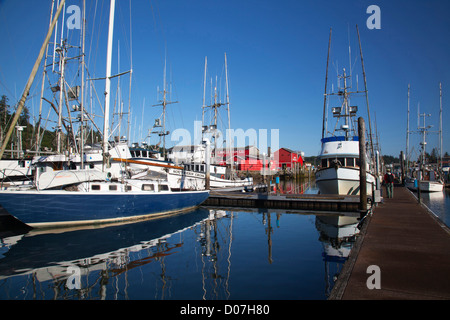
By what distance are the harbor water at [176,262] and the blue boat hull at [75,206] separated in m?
0.74

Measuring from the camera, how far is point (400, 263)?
6.68 meters

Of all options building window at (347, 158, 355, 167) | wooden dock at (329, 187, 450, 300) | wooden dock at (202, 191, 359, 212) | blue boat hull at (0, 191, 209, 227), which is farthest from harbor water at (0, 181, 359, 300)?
building window at (347, 158, 355, 167)

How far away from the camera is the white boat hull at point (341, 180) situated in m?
22.5

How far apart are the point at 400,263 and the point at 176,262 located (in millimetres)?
6668

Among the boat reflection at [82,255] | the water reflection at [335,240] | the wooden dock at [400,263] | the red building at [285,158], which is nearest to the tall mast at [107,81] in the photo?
the boat reflection at [82,255]

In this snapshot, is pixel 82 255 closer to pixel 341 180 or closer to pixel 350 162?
pixel 341 180

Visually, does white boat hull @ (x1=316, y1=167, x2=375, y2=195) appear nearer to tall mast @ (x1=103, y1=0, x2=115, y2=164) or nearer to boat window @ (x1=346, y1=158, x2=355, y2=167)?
boat window @ (x1=346, y1=158, x2=355, y2=167)

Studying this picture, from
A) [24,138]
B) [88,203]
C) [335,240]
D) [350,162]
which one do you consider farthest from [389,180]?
[24,138]

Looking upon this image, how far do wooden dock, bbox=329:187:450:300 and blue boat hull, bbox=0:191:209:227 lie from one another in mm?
12253

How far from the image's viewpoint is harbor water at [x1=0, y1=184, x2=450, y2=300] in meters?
7.27

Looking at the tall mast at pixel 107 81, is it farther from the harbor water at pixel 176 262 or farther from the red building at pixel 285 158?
the red building at pixel 285 158

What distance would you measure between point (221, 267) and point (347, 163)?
58.2ft

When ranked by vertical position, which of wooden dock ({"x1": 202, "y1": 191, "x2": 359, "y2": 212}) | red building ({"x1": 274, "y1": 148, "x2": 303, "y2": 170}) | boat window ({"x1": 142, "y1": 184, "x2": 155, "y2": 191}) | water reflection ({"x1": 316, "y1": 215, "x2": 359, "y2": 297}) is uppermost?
red building ({"x1": 274, "y1": 148, "x2": 303, "y2": 170})
